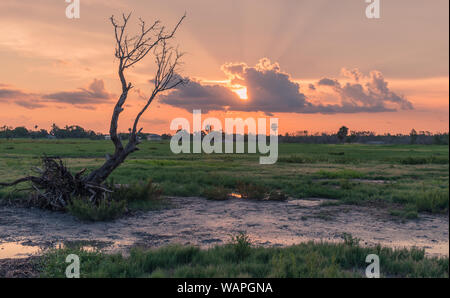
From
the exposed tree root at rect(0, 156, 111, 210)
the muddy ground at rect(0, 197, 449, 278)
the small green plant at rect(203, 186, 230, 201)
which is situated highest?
the exposed tree root at rect(0, 156, 111, 210)

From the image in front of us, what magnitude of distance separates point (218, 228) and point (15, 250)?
4999 mm

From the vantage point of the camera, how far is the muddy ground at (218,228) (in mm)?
8953

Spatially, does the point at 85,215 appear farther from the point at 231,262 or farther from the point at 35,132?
the point at 35,132

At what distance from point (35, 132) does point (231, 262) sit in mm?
182236

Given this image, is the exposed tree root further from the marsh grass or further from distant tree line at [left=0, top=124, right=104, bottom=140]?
distant tree line at [left=0, top=124, right=104, bottom=140]

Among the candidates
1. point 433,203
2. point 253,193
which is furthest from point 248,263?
point 433,203

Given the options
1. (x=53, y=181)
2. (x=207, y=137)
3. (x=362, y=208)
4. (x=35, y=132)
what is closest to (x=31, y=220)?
(x=53, y=181)

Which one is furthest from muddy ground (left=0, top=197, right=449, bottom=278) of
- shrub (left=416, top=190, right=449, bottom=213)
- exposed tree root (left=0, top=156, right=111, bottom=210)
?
shrub (left=416, top=190, right=449, bottom=213)

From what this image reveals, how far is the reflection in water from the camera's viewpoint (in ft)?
25.7

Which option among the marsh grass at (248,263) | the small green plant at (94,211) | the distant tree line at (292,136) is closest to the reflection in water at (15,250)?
the marsh grass at (248,263)

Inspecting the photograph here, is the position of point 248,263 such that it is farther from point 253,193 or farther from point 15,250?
point 253,193

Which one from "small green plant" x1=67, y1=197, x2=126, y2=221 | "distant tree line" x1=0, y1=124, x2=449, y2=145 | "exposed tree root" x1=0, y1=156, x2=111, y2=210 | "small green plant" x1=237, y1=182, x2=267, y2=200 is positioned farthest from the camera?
"distant tree line" x1=0, y1=124, x2=449, y2=145

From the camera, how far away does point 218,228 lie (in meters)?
10.5
